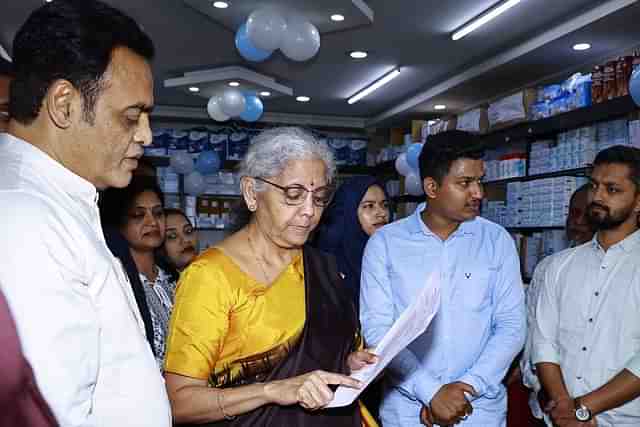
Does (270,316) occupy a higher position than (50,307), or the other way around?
(50,307)

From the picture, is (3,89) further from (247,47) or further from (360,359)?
(247,47)

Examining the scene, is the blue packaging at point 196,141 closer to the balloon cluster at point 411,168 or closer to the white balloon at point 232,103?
the white balloon at point 232,103

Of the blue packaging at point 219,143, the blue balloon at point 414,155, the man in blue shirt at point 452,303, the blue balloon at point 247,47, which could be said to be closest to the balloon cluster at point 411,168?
the blue balloon at point 414,155

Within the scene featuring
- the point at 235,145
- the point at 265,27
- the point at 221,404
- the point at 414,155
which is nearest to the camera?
the point at 221,404

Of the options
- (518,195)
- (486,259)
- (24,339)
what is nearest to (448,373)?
(486,259)

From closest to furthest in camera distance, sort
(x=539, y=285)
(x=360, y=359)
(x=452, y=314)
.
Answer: (x=360, y=359)
(x=452, y=314)
(x=539, y=285)

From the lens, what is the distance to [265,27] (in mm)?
4172

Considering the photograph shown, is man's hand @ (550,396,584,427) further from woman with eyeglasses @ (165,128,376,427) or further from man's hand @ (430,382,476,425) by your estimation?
woman with eyeglasses @ (165,128,376,427)

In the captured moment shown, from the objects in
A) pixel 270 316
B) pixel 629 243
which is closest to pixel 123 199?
pixel 270 316

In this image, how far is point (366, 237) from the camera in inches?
111

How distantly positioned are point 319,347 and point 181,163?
6.16 m

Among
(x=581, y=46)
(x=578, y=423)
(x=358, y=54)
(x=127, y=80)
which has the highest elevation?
(x=358, y=54)

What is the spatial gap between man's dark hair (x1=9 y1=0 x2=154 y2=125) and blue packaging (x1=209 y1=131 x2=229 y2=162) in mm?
7119

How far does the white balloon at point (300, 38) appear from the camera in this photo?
425 centimetres
